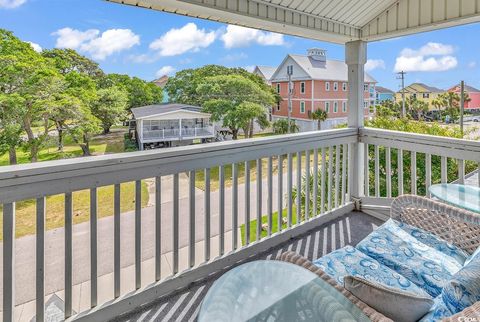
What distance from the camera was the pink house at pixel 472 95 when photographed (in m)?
2.80

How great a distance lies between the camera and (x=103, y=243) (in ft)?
6.50

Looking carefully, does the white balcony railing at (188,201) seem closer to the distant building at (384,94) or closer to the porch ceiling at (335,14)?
the distant building at (384,94)

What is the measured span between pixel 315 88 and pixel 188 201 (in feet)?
4.49

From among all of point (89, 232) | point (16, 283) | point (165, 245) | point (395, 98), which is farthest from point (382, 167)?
point (16, 283)

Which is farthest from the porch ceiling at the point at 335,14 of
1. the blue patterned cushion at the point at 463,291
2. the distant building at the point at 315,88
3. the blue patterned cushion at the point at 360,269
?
the blue patterned cushion at the point at 463,291

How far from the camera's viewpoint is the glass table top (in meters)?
2.00

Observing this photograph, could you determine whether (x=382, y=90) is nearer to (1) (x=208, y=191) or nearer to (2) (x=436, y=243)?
(2) (x=436, y=243)

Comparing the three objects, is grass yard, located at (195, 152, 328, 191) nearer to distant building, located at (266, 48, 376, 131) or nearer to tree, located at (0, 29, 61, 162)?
distant building, located at (266, 48, 376, 131)

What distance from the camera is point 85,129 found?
154 cm

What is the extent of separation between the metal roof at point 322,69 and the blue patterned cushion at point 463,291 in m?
1.77

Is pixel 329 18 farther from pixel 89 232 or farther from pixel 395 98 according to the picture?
pixel 89 232

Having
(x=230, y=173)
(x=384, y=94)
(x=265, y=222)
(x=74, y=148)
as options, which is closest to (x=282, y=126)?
(x=230, y=173)

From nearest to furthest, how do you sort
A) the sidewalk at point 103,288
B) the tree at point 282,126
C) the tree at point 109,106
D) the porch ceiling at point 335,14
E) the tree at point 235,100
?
the tree at point 109,106 < the sidewalk at point 103,288 < the tree at point 235,100 < the porch ceiling at point 335,14 < the tree at point 282,126

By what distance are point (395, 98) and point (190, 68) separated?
7.67 feet
